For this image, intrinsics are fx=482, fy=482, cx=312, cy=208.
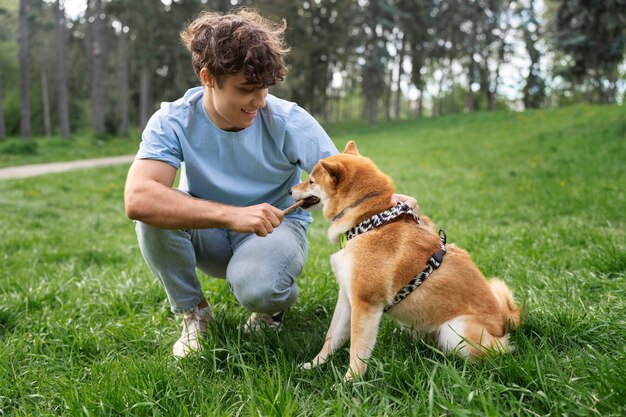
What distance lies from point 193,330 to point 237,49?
1.62 metres

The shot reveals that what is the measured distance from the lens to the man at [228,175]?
243 cm

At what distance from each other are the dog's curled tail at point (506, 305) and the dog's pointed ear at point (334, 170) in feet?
3.37

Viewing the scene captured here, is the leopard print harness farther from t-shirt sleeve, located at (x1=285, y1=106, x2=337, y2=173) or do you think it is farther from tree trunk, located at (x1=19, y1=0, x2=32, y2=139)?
tree trunk, located at (x1=19, y1=0, x2=32, y2=139)

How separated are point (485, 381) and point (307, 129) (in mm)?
1681

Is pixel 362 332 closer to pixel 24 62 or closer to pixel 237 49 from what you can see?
pixel 237 49

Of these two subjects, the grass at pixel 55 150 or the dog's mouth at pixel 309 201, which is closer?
the dog's mouth at pixel 309 201

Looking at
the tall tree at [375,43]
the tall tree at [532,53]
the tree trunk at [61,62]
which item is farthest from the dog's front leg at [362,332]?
the tall tree at [532,53]

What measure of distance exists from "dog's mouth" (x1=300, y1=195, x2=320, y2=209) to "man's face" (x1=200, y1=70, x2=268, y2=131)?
55 centimetres

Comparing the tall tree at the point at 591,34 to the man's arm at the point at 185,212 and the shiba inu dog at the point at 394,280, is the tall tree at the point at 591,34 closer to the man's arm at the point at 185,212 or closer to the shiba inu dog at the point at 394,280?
the shiba inu dog at the point at 394,280

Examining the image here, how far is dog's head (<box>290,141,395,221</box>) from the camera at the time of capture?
262 centimetres

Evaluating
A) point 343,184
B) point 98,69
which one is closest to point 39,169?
point 98,69

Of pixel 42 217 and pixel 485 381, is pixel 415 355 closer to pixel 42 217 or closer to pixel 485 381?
pixel 485 381

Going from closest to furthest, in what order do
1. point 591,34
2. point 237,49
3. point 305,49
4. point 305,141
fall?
1. point 237,49
2. point 305,141
3. point 591,34
4. point 305,49

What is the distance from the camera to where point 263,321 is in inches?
115
